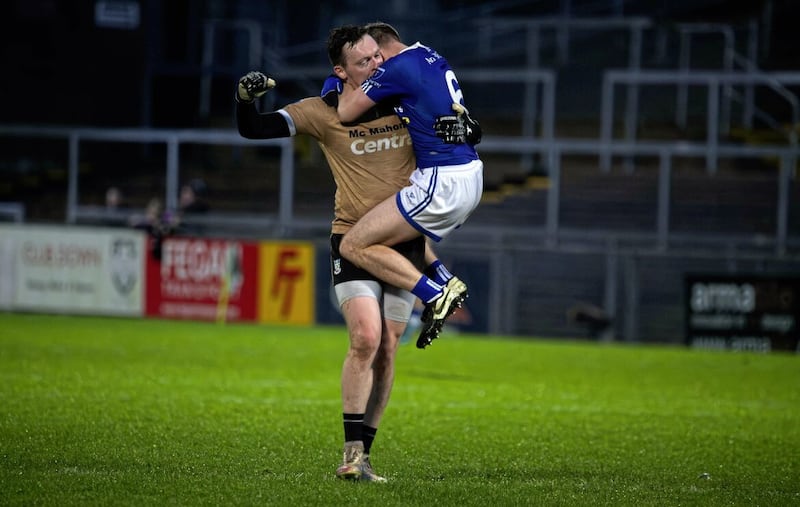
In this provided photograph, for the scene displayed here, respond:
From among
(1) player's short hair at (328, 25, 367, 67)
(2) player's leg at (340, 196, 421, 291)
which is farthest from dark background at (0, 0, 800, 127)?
(2) player's leg at (340, 196, 421, 291)

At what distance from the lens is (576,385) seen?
13914 mm

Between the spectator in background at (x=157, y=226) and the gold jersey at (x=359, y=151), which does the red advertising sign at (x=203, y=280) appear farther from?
the gold jersey at (x=359, y=151)

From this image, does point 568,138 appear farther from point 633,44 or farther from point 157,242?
point 157,242

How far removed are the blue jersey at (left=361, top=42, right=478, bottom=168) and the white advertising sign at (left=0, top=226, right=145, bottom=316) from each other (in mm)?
14014

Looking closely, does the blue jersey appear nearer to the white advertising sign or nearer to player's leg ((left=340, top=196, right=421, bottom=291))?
player's leg ((left=340, top=196, right=421, bottom=291))

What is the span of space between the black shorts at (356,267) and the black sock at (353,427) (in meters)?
0.71

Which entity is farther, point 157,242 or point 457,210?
point 157,242

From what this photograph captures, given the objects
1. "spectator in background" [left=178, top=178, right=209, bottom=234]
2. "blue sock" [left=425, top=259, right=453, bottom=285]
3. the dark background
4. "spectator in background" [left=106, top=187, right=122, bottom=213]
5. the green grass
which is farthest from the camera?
the dark background

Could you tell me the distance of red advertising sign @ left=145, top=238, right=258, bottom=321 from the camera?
67.8 ft

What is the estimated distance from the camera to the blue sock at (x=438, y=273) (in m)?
7.73

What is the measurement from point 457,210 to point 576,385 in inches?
263

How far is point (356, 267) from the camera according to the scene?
752 centimetres

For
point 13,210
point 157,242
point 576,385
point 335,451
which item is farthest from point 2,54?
point 335,451

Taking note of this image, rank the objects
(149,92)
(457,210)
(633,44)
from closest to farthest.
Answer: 1. (457,210)
2. (633,44)
3. (149,92)
